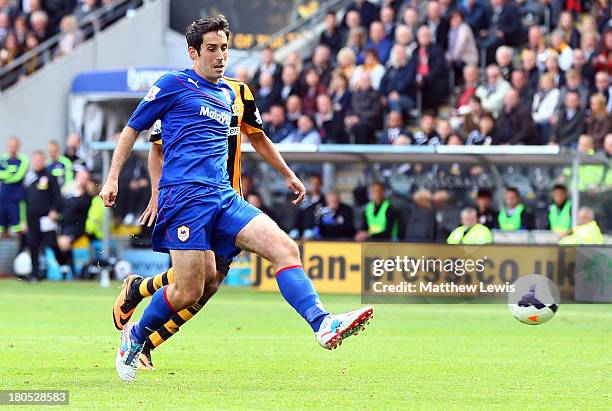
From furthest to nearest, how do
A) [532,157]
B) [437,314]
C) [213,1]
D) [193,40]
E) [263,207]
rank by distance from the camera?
[213,1]
[263,207]
[532,157]
[437,314]
[193,40]

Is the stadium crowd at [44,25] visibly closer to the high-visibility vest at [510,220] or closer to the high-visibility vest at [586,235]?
the high-visibility vest at [510,220]

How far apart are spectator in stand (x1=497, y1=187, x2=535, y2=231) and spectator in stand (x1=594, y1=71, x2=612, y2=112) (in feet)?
6.80

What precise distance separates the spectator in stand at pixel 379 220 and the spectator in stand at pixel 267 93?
339 centimetres

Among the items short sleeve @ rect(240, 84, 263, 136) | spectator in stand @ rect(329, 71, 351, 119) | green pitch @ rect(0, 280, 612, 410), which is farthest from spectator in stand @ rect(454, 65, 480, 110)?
short sleeve @ rect(240, 84, 263, 136)

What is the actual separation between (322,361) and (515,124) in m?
11.5

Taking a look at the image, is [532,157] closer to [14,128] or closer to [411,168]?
[411,168]

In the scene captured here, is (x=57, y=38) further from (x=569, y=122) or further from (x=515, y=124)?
(x=569, y=122)

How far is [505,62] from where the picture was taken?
73.9ft

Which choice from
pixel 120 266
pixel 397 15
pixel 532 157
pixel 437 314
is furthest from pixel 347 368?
pixel 397 15

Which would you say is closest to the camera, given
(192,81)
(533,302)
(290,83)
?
(192,81)

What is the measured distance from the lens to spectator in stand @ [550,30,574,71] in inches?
872

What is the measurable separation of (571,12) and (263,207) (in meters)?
6.20

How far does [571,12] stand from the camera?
23.1 meters

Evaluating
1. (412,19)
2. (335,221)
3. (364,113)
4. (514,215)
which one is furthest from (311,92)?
(514,215)
